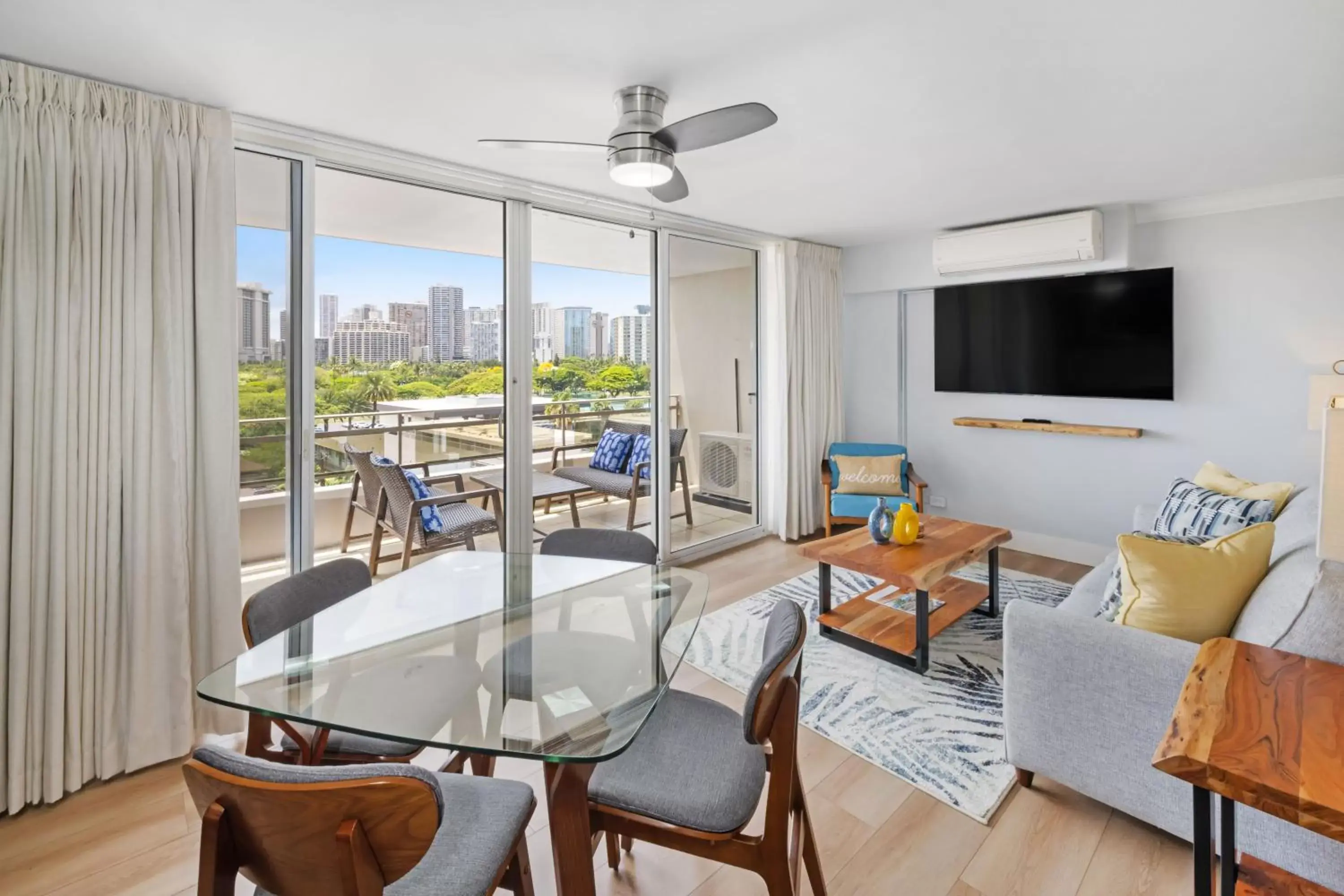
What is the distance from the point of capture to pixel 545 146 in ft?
7.20

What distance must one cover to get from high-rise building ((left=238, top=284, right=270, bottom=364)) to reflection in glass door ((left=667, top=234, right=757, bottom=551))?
241 cm

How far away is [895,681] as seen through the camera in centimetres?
284

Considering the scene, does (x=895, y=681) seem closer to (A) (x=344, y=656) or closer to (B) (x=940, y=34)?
(A) (x=344, y=656)

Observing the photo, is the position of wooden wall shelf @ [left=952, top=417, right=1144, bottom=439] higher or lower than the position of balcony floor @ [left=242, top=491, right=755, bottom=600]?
higher

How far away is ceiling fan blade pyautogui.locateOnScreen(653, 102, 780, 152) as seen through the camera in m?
1.95

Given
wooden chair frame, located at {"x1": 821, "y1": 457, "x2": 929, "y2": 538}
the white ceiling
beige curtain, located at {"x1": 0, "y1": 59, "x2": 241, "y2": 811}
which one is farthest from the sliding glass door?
wooden chair frame, located at {"x1": 821, "y1": 457, "x2": 929, "y2": 538}

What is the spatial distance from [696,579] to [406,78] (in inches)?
79.0

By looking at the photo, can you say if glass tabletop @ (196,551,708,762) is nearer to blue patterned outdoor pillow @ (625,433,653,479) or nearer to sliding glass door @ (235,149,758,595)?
sliding glass door @ (235,149,758,595)

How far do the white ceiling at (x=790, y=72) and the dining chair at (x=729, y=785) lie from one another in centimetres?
174

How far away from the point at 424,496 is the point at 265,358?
0.96 m

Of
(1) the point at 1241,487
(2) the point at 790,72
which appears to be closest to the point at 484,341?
(2) the point at 790,72

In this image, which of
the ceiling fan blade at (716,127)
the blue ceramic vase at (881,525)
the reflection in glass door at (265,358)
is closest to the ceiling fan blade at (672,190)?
the ceiling fan blade at (716,127)

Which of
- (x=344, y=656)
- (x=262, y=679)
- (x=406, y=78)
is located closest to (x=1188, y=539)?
(x=344, y=656)

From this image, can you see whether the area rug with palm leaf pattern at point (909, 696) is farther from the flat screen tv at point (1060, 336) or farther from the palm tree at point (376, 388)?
the palm tree at point (376, 388)
